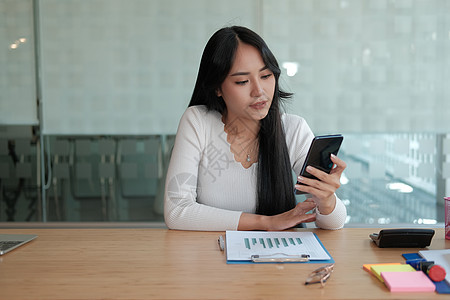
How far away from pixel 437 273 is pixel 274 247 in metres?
0.47

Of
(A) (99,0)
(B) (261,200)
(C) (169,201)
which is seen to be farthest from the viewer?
(A) (99,0)

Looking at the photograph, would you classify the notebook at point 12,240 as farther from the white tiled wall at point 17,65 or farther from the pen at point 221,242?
the white tiled wall at point 17,65

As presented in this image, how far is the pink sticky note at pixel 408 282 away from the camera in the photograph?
117 cm

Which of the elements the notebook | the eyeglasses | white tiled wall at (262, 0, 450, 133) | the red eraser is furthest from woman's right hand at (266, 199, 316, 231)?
white tiled wall at (262, 0, 450, 133)

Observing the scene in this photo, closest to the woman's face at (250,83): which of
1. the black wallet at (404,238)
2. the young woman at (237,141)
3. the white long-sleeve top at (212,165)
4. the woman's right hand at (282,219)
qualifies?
the young woman at (237,141)

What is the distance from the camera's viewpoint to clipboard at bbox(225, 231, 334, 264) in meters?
1.37

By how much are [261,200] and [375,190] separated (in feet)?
5.63

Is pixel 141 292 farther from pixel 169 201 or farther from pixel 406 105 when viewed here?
pixel 406 105

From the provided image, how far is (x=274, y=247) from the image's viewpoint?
4.86ft

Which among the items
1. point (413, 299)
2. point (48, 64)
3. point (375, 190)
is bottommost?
point (375, 190)

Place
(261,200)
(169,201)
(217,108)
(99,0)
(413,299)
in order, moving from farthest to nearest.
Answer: (99,0) → (217,108) → (261,200) → (169,201) → (413,299)

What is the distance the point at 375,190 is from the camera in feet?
11.2

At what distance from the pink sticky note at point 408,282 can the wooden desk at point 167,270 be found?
0.02 metres

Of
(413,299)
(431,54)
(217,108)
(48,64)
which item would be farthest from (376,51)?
(413,299)
